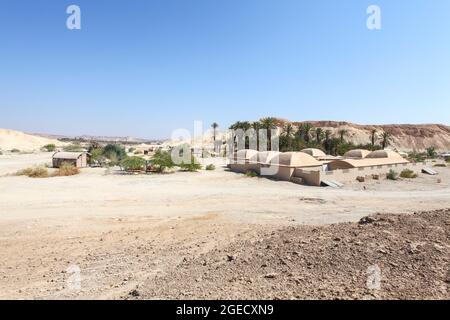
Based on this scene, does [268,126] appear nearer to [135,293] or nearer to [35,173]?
[35,173]

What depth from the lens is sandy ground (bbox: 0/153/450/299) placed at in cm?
786

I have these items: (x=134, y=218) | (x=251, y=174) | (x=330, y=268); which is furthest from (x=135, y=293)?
(x=251, y=174)

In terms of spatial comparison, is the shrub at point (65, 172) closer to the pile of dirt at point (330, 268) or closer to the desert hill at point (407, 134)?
the pile of dirt at point (330, 268)

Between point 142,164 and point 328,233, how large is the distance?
27811 mm

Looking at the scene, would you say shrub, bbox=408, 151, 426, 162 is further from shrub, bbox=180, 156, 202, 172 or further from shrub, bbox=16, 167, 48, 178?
shrub, bbox=16, 167, 48, 178

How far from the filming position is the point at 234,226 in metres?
12.5

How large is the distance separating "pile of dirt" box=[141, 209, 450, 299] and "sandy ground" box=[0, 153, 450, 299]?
1.22m

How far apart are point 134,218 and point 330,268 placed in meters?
10.0

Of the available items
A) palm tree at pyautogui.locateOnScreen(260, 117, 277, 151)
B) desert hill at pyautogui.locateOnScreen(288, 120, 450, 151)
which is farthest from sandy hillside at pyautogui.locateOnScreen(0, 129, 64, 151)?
desert hill at pyautogui.locateOnScreen(288, 120, 450, 151)

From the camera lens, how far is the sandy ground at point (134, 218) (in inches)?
309

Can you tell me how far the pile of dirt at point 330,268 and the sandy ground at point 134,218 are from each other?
1.22 meters

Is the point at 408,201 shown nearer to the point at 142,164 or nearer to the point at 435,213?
the point at 435,213

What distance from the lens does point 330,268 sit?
6.44 meters
